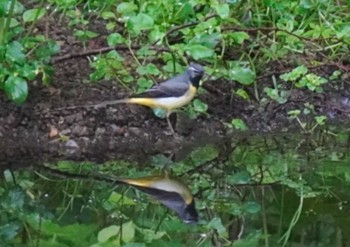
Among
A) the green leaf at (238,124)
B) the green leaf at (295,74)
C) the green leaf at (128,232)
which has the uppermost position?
the green leaf at (128,232)

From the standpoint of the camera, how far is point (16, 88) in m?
6.51

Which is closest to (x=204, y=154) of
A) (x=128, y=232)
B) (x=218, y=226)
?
(x=218, y=226)

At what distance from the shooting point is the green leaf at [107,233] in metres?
4.93

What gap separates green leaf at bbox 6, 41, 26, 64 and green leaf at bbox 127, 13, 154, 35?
74 cm

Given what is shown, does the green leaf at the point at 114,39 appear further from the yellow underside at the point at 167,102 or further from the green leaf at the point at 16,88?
the green leaf at the point at 16,88

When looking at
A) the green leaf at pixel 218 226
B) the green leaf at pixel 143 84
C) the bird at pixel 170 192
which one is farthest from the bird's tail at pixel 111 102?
the green leaf at pixel 218 226

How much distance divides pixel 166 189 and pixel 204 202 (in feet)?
0.84

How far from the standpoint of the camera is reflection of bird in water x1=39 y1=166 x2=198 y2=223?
5.39 m

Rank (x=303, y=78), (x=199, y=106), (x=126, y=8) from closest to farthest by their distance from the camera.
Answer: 1. (x=199, y=106)
2. (x=126, y=8)
3. (x=303, y=78)

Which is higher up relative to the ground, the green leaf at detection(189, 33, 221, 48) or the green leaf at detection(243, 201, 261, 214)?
the green leaf at detection(189, 33, 221, 48)

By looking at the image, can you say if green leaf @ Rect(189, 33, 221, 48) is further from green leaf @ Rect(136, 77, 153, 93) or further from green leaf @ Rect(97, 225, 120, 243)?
green leaf @ Rect(97, 225, 120, 243)

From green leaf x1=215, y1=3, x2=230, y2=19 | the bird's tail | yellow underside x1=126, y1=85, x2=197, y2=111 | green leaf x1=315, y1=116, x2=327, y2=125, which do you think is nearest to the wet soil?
the bird's tail

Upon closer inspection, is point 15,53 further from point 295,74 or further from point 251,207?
point 295,74

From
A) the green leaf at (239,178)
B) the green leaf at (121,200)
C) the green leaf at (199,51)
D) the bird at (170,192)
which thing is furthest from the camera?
the green leaf at (199,51)
